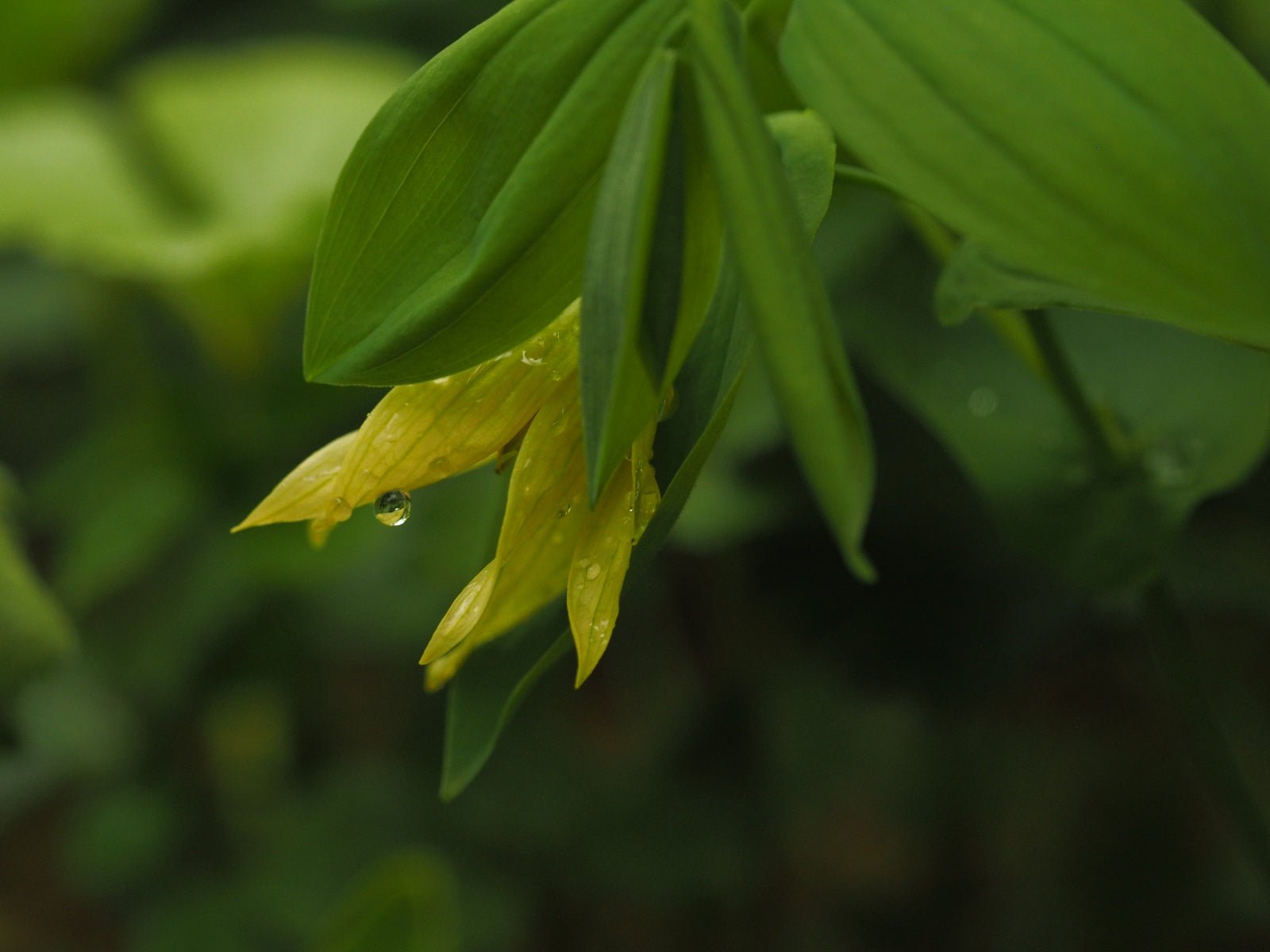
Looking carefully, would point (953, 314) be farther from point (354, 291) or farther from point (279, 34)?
point (279, 34)

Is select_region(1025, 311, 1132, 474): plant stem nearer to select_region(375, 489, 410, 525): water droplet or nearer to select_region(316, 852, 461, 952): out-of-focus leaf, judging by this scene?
select_region(375, 489, 410, 525): water droplet

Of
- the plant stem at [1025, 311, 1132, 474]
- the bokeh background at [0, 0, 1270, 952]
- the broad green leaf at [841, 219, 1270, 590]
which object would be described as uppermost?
the plant stem at [1025, 311, 1132, 474]

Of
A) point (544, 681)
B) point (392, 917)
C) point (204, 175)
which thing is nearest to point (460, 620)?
point (392, 917)

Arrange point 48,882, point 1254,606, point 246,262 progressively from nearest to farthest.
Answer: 1. point 1254,606
2. point 246,262
3. point 48,882

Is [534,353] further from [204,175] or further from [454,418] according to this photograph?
[204,175]

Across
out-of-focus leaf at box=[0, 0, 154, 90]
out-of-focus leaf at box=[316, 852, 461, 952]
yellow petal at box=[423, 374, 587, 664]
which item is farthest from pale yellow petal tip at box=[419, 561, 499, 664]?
out-of-focus leaf at box=[0, 0, 154, 90]

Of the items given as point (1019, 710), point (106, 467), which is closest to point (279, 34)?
point (106, 467)

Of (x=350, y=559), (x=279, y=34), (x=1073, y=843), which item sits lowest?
(x=1073, y=843)
